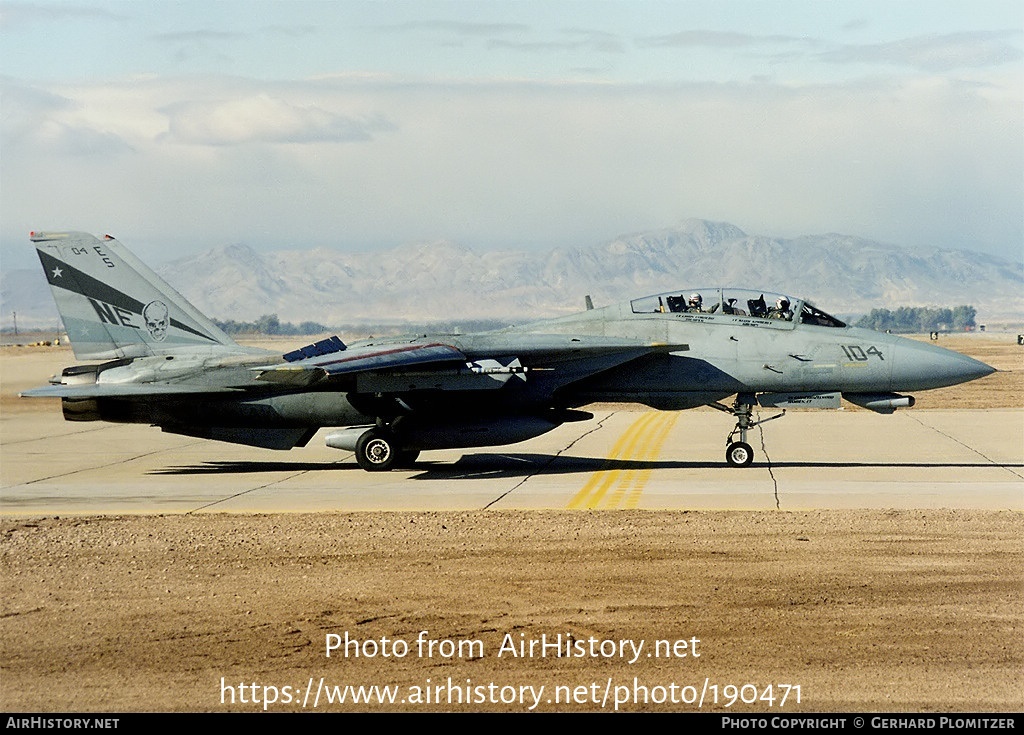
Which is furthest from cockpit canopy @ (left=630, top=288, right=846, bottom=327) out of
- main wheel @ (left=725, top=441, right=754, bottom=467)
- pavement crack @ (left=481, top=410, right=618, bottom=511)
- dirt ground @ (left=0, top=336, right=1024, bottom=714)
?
dirt ground @ (left=0, top=336, right=1024, bottom=714)

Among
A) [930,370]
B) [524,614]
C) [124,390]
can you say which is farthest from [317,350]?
[524,614]

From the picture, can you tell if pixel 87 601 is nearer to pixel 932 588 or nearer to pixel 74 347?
pixel 932 588

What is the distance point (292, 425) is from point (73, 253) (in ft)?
16.2

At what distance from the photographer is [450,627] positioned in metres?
9.80

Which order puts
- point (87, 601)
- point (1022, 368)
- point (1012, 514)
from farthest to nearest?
1. point (1022, 368)
2. point (1012, 514)
3. point (87, 601)

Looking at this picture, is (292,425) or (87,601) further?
(292,425)

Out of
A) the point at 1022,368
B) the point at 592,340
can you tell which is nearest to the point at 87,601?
the point at 592,340

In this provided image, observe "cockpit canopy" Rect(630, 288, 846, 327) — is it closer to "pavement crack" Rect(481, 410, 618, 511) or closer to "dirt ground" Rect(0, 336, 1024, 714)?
"pavement crack" Rect(481, 410, 618, 511)

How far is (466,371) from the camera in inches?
746

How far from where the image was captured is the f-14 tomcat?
19.0 metres

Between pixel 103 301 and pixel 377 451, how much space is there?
5501 millimetres

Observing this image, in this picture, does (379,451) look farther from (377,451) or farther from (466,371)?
(466,371)

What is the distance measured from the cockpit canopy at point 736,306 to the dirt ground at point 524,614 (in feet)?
18.6
